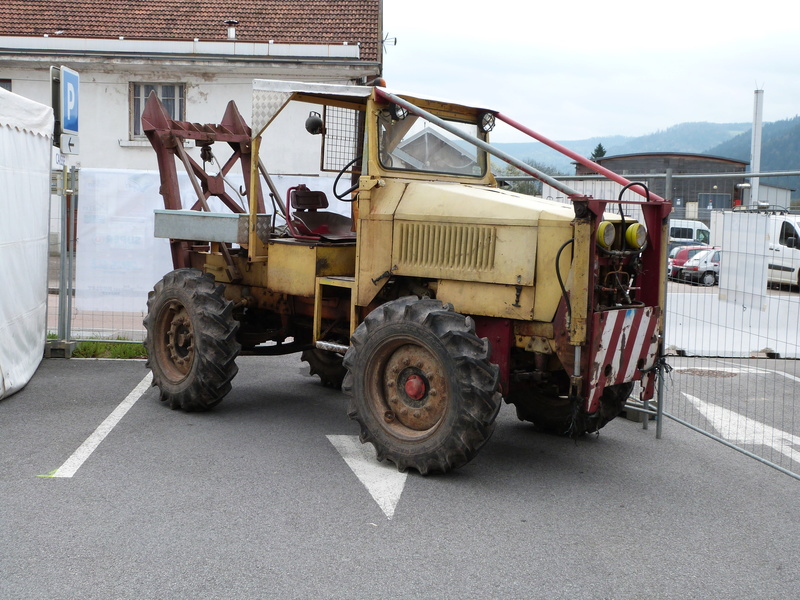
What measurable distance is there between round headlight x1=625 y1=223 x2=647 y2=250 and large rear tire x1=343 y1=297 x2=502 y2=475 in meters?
1.30

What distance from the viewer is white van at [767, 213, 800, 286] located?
8.46m

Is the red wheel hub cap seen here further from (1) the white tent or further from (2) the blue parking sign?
(2) the blue parking sign

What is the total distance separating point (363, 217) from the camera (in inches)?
261

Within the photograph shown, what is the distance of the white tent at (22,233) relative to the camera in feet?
26.9

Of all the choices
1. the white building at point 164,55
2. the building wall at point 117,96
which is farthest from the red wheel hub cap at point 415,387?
the building wall at point 117,96

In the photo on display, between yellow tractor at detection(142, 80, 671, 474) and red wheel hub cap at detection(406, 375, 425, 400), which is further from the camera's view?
red wheel hub cap at detection(406, 375, 425, 400)

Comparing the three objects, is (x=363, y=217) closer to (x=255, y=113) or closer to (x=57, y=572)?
(x=255, y=113)

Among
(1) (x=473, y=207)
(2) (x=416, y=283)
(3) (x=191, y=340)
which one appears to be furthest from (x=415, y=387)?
(3) (x=191, y=340)

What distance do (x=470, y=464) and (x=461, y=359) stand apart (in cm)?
105

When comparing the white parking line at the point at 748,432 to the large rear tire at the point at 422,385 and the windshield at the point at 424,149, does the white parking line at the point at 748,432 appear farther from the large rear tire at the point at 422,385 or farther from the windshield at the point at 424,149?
the windshield at the point at 424,149

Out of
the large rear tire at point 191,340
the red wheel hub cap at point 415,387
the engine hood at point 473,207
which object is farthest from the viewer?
the large rear tire at point 191,340

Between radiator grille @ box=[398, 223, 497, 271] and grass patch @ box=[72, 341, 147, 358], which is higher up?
radiator grille @ box=[398, 223, 497, 271]

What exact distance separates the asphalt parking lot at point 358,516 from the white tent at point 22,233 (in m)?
1.17

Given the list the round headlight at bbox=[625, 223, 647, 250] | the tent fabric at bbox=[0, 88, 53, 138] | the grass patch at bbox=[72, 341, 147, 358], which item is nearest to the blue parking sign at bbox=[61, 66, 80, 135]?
the tent fabric at bbox=[0, 88, 53, 138]
